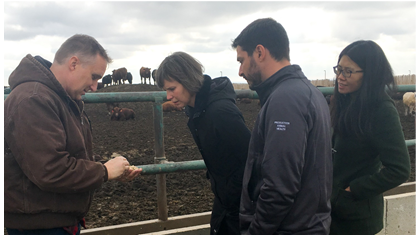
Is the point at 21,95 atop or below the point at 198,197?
atop

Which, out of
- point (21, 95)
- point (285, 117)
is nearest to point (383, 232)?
point (285, 117)

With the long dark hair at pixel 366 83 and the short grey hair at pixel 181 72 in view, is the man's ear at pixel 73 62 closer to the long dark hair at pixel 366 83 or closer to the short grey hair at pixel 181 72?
the short grey hair at pixel 181 72

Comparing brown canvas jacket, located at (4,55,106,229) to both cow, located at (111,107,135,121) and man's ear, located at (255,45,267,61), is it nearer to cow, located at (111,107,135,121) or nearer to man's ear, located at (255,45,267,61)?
man's ear, located at (255,45,267,61)

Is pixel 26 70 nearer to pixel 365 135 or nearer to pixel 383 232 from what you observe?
pixel 365 135

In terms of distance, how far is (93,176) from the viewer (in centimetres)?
166

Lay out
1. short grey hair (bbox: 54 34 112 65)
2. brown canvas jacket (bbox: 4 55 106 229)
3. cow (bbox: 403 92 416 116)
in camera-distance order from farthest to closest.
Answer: cow (bbox: 403 92 416 116)
short grey hair (bbox: 54 34 112 65)
brown canvas jacket (bbox: 4 55 106 229)

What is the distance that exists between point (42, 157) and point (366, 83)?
1.67 metres

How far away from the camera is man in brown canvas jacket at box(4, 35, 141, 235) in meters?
1.54

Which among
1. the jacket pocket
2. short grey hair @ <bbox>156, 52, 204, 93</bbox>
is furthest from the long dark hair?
short grey hair @ <bbox>156, 52, 204, 93</bbox>

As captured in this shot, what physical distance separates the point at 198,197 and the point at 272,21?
11.1 ft

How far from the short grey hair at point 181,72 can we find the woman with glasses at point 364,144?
0.83 m

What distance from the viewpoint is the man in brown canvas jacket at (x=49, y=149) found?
1.54m

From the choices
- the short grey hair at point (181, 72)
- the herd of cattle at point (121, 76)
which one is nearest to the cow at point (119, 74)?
the herd of cattle at point (121, 76)

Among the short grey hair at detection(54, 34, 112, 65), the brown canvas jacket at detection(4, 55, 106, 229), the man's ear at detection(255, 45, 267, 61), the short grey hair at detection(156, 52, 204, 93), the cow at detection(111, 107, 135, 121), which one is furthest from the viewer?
the cow at detection(111, 107, 135, 121)
